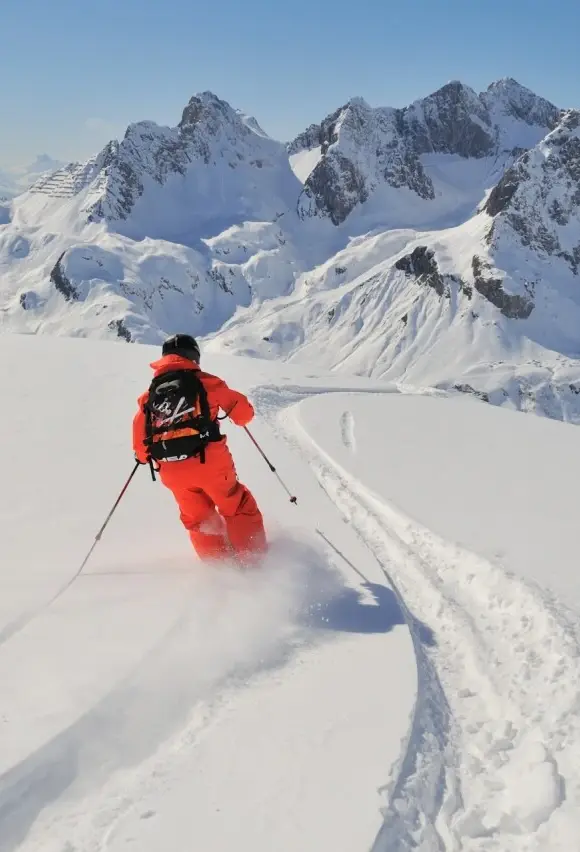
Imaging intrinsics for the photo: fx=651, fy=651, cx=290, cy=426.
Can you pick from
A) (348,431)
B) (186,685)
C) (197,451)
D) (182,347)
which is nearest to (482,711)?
(186,685)

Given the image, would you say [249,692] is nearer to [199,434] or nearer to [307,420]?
[199,434]

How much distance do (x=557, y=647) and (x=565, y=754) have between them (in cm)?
135

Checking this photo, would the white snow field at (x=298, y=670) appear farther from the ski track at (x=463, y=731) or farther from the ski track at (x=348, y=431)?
the ski track at (x=348, y=431)

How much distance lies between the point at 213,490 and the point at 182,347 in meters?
1.65

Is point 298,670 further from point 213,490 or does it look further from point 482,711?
point 213,490

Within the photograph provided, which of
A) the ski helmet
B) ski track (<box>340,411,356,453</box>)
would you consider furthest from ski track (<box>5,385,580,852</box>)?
ski track (<box>340,411,356,453</box>)

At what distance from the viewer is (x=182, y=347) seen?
7.34m

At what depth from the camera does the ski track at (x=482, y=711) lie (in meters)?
3.86

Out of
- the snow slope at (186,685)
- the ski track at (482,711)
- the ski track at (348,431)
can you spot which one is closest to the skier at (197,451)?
the snow slope at (186,685)

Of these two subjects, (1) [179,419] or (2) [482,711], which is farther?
(1) [179,419]

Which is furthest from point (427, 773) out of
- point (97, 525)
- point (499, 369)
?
point (499, 369)

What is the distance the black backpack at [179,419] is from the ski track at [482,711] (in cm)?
265

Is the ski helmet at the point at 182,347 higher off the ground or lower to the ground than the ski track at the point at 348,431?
higher

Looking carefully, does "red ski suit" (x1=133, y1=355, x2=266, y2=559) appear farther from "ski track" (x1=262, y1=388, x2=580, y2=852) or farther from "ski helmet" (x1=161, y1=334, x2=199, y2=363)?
"ski track" (x1=262, y1=388, x2=580, y2=852)
